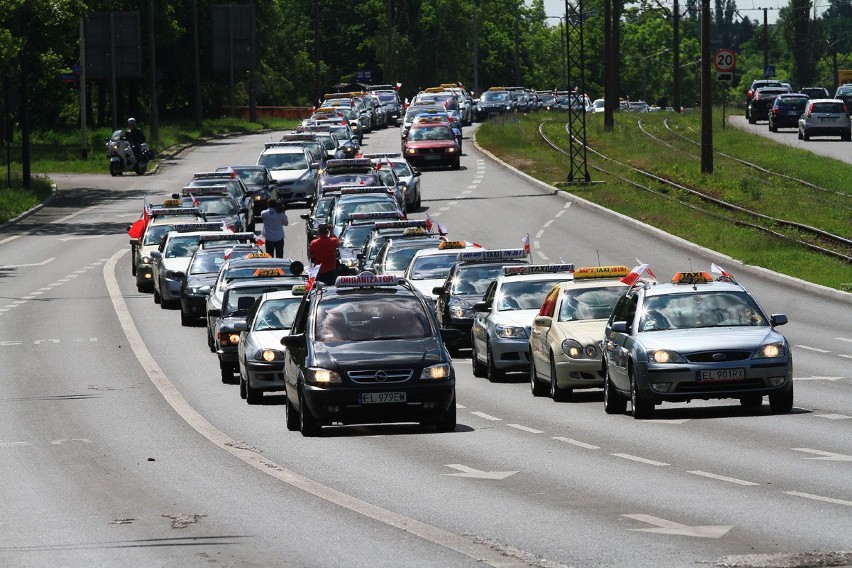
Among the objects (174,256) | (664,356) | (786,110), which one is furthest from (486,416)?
(786,110)

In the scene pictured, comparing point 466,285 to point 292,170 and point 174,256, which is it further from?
point 292,170

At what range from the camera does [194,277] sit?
3634 centimetres

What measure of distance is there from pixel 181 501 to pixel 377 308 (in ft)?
18.2

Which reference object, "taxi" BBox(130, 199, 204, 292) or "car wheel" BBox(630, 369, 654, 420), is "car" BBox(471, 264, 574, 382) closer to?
"car wheel" BBox(630, 369, 654, 420)

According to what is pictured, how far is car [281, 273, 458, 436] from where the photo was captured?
1830 centimetres

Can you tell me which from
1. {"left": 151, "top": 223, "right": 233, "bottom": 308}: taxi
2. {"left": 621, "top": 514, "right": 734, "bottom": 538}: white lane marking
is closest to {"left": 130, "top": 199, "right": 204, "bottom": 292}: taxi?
{"left": 151, "top": 223, "right": 233, "bottom": 308}: taxi

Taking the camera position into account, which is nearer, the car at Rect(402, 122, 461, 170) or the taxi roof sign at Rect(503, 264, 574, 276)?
the taxi roof sign at Rect(503, 264, 574, 276)

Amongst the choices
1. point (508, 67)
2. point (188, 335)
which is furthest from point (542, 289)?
point (508, 67)

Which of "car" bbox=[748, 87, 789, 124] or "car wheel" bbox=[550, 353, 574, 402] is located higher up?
"car" bbox=[748, 87, 789, 124]

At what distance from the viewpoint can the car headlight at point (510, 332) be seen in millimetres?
25422

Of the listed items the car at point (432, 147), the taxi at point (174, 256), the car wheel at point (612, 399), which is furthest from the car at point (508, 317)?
the car at point (432, 147)

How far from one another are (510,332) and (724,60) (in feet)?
136

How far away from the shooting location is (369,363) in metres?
18.3

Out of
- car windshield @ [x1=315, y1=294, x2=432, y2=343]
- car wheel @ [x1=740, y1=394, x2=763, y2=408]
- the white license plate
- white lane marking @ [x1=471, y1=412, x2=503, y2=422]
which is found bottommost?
white lane marking @ [x1=471, y1=412, x2=503, y2=422]
